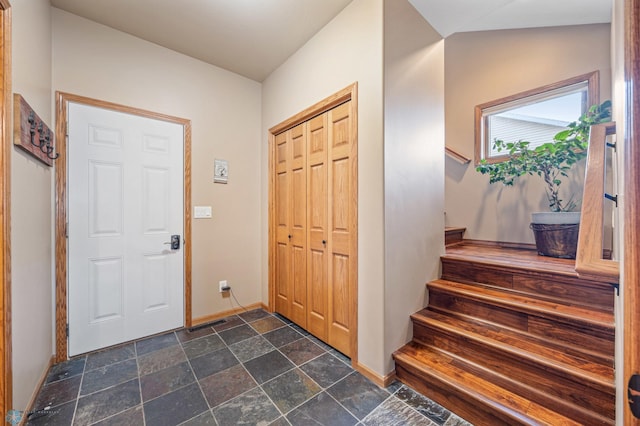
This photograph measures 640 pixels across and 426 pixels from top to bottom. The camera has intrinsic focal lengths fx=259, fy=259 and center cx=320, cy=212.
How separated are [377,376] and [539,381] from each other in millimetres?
909

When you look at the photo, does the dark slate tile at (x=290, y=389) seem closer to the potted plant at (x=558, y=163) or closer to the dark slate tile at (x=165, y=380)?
the dark slate tile at (x=165, y=380)

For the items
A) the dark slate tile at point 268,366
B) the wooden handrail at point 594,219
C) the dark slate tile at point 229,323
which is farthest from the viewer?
the dark slate tile at point 229,323

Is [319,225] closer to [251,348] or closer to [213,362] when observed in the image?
[251,348]

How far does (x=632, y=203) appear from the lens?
1.50 feet

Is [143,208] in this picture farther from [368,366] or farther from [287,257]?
[368,366]

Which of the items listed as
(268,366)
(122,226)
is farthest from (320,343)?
(122,226)

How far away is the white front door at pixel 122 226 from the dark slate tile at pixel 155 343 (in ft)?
0.29

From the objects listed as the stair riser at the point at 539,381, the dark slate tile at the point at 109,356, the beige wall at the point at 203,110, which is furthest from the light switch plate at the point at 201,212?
the stair riser at the point at 539,381

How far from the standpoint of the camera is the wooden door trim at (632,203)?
1.47ft

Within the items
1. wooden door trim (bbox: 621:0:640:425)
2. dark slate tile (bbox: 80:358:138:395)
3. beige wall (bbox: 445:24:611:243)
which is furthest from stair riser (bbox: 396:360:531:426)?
beige wall (bbox: 445:24:611:243)

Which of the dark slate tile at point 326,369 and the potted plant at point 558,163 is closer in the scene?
the dark slate tile at point 326,369

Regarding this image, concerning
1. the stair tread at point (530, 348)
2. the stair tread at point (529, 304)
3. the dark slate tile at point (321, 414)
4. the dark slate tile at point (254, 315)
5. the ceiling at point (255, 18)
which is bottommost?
the dark slate tile at point (321, 414)

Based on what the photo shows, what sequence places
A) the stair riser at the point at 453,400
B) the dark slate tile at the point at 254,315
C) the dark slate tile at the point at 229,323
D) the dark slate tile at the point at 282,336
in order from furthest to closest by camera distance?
the dark slate tile at the point at 254,315 < the dark slate tile at the point at 229,323 < the dark slate tile at the point at 282,336 < the stair riser at the point at 453,400

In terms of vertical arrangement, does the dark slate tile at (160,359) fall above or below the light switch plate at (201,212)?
below
